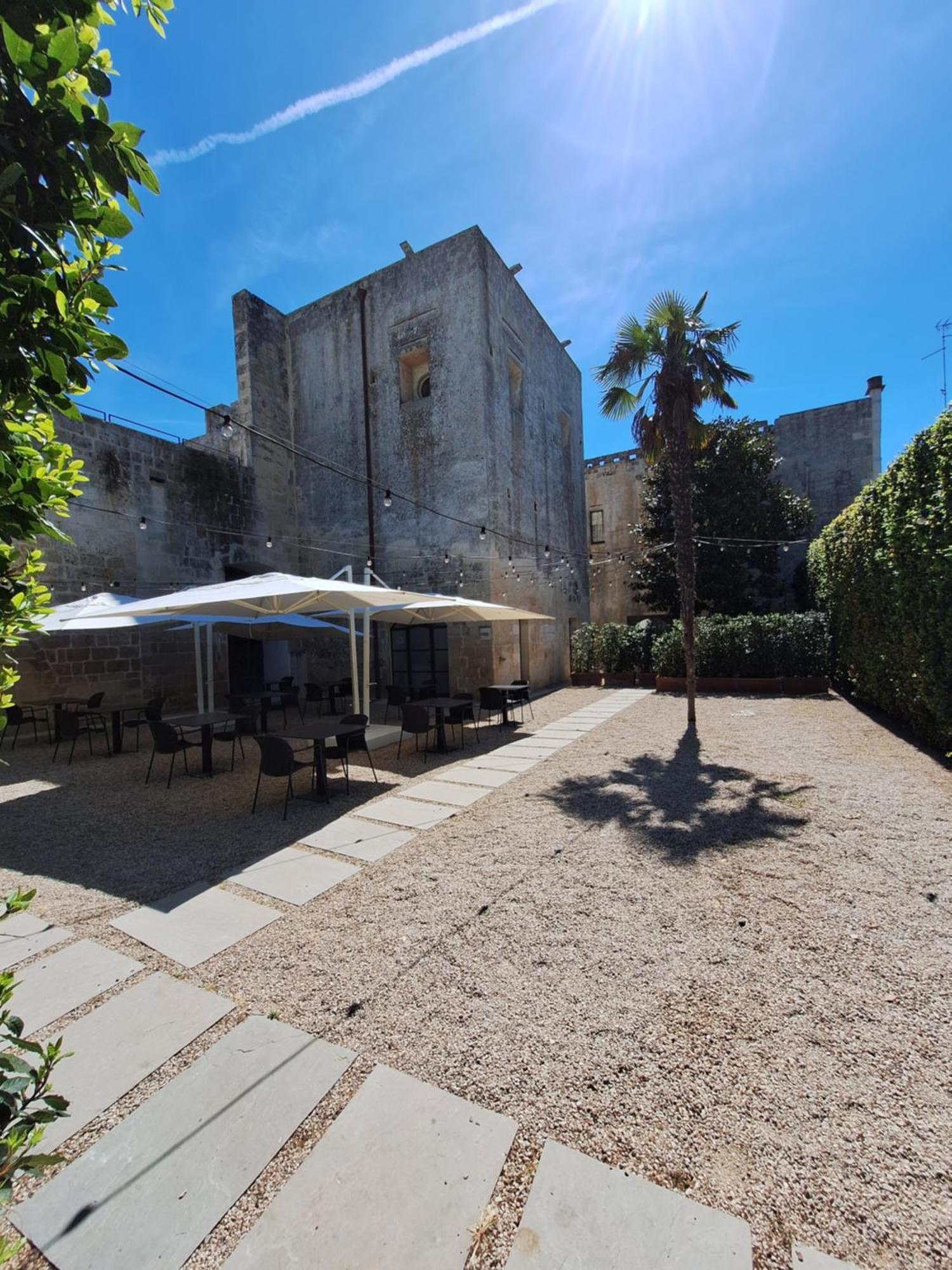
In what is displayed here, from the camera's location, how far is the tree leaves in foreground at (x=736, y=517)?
1642cm

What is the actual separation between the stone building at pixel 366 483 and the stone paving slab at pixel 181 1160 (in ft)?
33.7

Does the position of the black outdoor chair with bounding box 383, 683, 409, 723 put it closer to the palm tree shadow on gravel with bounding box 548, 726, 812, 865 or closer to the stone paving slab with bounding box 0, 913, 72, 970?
the palm tree shadow on gravel with bounding box 548, 726, 812, 865

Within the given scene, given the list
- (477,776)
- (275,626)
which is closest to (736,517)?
(275,626)

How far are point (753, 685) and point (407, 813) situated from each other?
9.59m

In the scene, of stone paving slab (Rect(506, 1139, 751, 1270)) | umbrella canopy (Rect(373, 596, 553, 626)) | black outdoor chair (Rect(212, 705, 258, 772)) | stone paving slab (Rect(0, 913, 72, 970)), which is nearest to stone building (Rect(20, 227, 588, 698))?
umbrella canopy (Rect(373, 596, 553, 626))

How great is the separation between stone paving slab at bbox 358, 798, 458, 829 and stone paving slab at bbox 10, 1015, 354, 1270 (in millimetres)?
2640

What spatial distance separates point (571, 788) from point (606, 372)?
749 cm

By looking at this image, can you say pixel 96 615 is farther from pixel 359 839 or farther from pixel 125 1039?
pixel 125 1039

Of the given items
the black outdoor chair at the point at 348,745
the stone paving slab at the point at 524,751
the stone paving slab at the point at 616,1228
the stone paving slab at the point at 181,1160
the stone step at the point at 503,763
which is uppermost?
the black outdoor chair at the point at 348,745

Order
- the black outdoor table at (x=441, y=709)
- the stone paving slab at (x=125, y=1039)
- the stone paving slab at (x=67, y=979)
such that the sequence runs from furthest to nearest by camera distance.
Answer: the black outdoor table at (x=441, y=709)
the stone paving slab at (x=67, y=979)
the stone paving slab at (x=125, y=1039)

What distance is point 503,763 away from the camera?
6.86 m

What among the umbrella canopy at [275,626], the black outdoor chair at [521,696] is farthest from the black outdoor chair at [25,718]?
the black outdoor chair at [521,696]

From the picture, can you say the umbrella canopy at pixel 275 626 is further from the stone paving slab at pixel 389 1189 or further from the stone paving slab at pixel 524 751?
the stone paving slab at pixel 389 1189

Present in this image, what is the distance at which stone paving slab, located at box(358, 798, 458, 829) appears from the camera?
4777 mm
